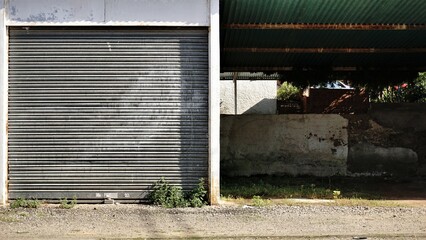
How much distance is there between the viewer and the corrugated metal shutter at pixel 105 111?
8.84 metres

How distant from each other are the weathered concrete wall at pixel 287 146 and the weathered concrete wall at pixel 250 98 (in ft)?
20.9

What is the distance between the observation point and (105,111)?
8922 millimetres

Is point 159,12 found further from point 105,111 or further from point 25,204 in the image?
point 25,204

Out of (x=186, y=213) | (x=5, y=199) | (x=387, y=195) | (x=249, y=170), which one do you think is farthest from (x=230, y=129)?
(x=5, y=199)

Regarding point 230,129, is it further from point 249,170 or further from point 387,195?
point 387,195

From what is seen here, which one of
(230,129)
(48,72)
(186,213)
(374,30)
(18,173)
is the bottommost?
(186,213)

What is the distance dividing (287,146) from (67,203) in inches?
255

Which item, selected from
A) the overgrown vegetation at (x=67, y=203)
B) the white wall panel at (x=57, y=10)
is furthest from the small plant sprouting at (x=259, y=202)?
the white wall panel at (x=57, y=10)

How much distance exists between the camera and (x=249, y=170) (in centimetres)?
1352

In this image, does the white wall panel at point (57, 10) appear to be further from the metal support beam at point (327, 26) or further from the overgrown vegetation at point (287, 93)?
the overgrown vegetation at point (287, 93)

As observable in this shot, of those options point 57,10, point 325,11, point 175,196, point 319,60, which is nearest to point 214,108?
point 175,196

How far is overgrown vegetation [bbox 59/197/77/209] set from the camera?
28.2 ft

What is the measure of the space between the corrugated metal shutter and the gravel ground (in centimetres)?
56

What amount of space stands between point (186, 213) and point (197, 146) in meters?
1.21
